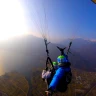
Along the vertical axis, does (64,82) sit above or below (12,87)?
above

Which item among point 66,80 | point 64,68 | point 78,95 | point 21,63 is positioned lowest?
point 78,95

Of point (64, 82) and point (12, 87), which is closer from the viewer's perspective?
point (64, 82)

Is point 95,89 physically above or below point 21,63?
below

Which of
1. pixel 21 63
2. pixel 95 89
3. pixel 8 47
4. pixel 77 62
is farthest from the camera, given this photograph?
pixel 8 47

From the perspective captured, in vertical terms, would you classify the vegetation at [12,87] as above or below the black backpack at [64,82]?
below

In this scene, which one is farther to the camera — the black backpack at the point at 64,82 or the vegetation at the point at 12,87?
the vegetation at the point at 12,87

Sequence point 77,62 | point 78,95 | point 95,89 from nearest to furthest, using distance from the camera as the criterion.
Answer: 1. point 78,95
2. point 95,89
3. point 77,62

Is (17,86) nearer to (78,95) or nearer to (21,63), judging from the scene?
(78,95)

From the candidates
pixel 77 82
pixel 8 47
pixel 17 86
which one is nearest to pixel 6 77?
pixel 17 86

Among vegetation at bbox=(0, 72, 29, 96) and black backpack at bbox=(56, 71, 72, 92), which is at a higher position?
black backpack at bbox=(56, 71, 72, 92)

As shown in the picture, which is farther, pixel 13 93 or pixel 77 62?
pixel 77 62

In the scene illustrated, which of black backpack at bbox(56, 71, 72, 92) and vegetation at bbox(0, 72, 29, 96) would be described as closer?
black backpack at bbox(56, 71, 72, 92)
